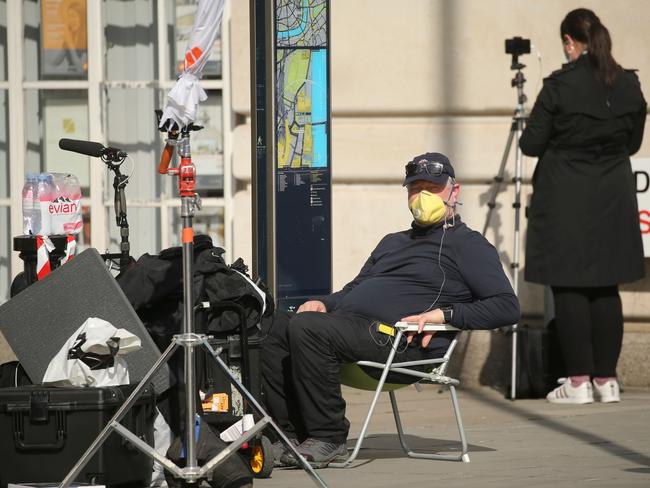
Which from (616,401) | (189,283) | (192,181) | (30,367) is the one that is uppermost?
(192,181)

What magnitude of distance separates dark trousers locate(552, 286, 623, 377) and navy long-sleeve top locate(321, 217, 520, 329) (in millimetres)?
1855

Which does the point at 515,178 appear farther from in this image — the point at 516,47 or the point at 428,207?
the point at 428,207

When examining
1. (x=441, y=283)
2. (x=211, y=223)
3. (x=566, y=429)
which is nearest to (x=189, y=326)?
(x=441, y=283)

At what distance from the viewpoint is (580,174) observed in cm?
801

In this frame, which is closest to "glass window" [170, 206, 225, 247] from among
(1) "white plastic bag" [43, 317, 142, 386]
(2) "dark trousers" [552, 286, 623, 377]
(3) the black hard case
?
(2) "dark trousers" [552, 286, 623, 377]

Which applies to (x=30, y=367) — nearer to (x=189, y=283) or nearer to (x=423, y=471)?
(x=189, y=283)

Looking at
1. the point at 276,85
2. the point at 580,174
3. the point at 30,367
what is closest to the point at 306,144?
the point at 276,85

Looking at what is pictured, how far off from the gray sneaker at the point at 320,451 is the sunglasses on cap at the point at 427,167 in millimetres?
1211

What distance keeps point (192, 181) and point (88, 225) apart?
177 inches

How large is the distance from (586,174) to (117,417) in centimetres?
380

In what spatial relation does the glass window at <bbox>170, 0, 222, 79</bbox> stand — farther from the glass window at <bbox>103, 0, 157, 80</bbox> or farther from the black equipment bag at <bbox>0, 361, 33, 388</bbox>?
the black equipment bag at <bbox>0, 361, 33, 388</bbox>

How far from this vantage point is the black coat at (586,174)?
7.94 meters

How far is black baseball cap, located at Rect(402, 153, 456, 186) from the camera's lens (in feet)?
20.7

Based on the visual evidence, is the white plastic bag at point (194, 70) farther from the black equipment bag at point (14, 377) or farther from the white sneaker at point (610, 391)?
the white sneaker at point (610, 391)
